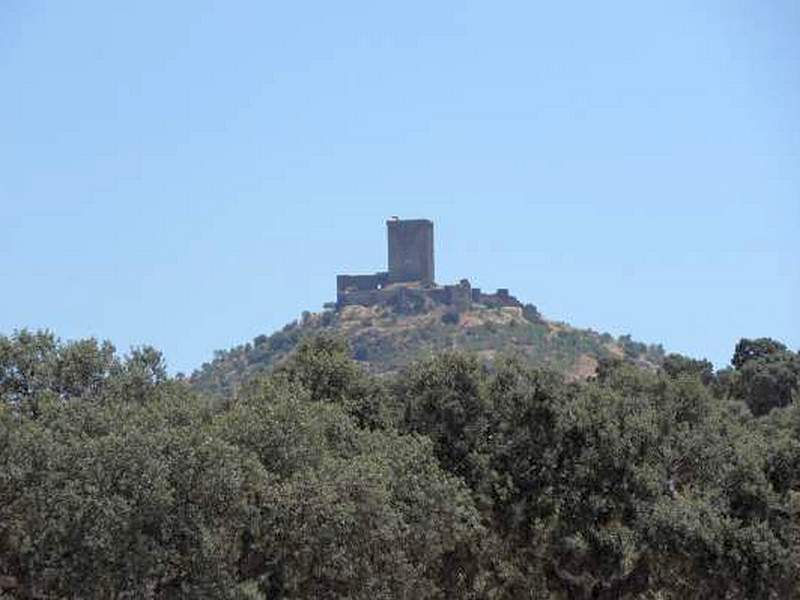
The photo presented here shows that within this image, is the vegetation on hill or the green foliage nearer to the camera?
the vegetation on hill

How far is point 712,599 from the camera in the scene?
4312 centimetres

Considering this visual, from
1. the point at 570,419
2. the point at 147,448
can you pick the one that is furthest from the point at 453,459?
the point at 147,448

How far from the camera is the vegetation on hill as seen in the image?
112ft

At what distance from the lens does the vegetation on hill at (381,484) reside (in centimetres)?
3412

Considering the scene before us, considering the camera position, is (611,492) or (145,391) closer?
(145,391)

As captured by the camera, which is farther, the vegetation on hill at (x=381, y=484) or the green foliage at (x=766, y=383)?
the green foliage at (x=766, y=383)

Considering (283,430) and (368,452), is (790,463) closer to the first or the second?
(368,452)

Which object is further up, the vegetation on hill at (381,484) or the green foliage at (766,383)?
the green foliage at (766,383)

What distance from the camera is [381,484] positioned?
37156mm

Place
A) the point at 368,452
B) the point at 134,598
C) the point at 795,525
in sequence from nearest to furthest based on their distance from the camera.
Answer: the point at 134,598 < the point at 368,452 < the point at 795,525

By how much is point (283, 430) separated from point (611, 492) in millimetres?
11022

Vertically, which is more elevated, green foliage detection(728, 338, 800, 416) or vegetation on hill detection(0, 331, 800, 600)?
green foliage detection(728, 338, 800, 416)

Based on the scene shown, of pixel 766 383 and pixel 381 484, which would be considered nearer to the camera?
pixel 381 484

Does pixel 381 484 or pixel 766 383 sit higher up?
pixel 766 383
